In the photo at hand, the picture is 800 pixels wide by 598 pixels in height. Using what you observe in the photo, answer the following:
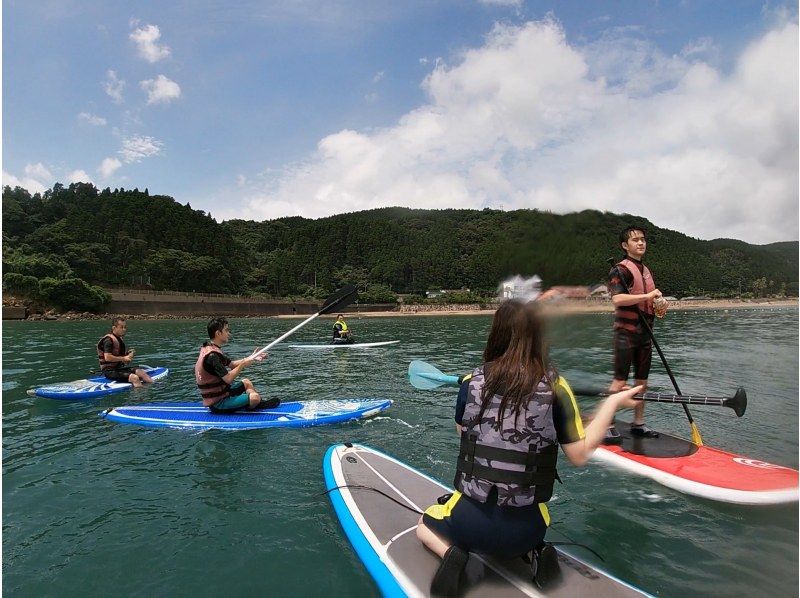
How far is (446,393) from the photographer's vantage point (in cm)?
1084

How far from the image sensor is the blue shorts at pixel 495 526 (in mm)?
2723

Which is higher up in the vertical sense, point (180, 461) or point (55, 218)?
point (55, 218)

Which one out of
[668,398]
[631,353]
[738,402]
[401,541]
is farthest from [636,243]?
[401,541]

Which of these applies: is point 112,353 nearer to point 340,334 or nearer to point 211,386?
point 211,386

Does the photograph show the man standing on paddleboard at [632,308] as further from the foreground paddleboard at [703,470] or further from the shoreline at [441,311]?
the shoreline at [441,311]

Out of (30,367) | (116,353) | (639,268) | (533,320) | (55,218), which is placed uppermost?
(55,218)

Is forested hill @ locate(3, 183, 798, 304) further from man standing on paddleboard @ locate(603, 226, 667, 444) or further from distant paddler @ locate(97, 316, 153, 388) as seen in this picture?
distant paddler @ locate(97, 316, 153, 388)

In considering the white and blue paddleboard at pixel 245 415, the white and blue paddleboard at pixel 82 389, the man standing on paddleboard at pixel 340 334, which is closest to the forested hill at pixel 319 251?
the white and blue paddleboard at pixel 245 415

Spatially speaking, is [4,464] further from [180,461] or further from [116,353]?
[116,353]

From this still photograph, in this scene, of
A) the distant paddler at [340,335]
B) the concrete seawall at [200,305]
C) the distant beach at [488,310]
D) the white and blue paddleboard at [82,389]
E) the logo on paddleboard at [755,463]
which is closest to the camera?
the logo on paddleboard at [755,463]

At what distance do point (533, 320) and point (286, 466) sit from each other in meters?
4.91

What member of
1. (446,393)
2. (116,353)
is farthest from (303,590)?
(116,353)

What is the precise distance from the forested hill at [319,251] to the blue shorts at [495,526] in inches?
54.7

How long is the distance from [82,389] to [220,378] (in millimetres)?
4829
